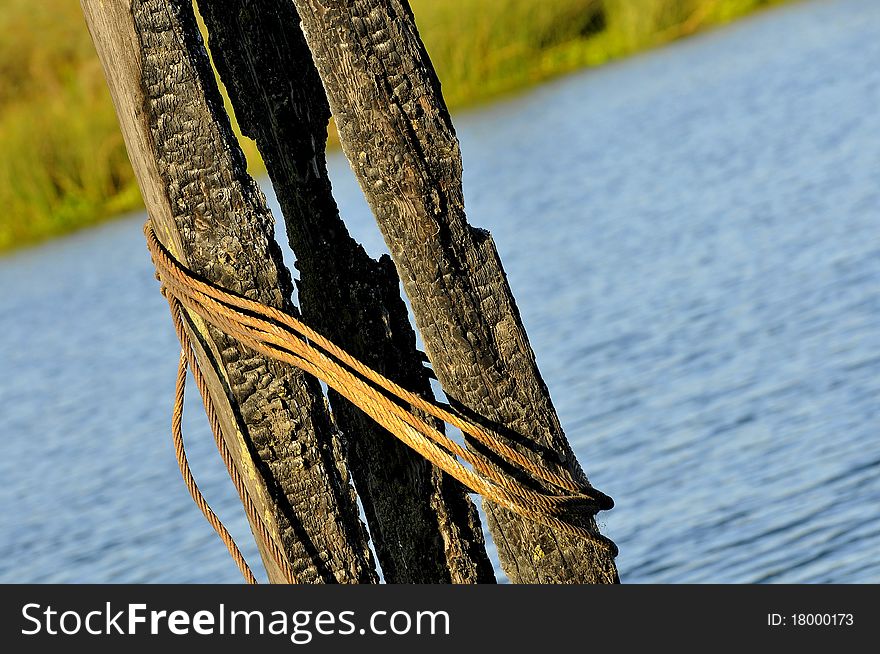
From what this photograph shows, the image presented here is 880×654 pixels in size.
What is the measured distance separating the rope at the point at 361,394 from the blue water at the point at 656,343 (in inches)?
103

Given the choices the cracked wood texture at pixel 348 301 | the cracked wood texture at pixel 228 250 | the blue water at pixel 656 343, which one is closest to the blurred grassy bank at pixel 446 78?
the blue water at pixel 656 343

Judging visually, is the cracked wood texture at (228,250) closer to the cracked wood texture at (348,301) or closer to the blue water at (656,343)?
the cracked wood texture at (348,301)

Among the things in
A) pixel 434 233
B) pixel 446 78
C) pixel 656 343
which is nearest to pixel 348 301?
pixel 434 233

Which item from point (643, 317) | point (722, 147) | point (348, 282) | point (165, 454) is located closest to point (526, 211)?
point (722, 147)

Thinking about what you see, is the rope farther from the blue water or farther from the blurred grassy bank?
the blurred grassy bank

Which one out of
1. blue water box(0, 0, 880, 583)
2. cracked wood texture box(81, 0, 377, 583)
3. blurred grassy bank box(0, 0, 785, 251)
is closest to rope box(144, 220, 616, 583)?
cracked wood texture box(81, 0, 377, 583)

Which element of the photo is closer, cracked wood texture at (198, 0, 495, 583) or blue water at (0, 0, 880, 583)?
cracked wood texture at (198, 0, 495, 583)

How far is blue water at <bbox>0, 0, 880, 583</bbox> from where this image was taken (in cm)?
603

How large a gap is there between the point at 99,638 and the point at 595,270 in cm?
815

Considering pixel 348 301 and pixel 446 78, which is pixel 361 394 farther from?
pixel 446 78

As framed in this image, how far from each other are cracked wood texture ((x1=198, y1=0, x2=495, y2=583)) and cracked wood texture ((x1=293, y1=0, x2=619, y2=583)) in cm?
25

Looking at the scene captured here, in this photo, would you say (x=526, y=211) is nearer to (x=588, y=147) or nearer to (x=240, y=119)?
(x=588, y=147)

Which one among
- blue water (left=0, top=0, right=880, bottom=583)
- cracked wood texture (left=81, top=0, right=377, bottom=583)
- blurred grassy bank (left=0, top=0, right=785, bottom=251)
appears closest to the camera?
cracked wood texture (left=81, top=0, right=377, bottom=583)

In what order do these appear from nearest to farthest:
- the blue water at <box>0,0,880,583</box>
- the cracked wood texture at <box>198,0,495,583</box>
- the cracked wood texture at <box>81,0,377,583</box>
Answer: the cracked wood texture at <box>81,0,377,583</box>, the cracked wood texture at <box>198,0,495,583</box>, the blue water at <box>0,0,880,583</box>
